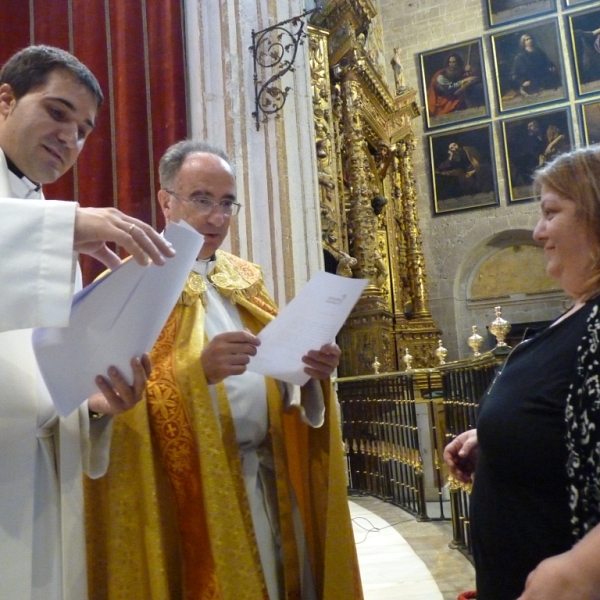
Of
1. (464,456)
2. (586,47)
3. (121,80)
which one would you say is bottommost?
(464,456)

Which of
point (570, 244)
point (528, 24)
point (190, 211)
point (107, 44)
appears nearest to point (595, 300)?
point (570, 244)

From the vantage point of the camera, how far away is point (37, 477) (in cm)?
144

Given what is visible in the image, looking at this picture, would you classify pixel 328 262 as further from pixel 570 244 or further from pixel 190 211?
pixel 570 244

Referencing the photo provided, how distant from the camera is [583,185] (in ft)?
4.40

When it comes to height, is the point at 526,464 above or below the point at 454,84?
below

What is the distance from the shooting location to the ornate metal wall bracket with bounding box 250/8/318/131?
402 centimetres

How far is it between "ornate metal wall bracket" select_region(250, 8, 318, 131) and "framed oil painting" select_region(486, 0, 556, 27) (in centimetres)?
1073

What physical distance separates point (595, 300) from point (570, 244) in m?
0.16

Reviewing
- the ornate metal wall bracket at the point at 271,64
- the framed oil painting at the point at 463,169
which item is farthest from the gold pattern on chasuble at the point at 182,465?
the framed oil painting at the point at 463,169

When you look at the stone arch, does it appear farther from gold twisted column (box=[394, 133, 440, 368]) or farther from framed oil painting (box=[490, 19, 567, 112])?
framed oil painting (box=[490, 19, 567, 112])

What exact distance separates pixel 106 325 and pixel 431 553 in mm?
3344

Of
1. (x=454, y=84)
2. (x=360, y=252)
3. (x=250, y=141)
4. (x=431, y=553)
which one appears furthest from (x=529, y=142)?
(x=431, y=553)

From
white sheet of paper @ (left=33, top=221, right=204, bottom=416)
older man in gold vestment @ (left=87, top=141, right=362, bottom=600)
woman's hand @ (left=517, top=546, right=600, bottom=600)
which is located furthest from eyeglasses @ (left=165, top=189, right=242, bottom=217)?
woman's hand @ (left=517, top=546, right=600, bottom=600)

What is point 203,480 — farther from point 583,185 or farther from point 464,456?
point 583,185
